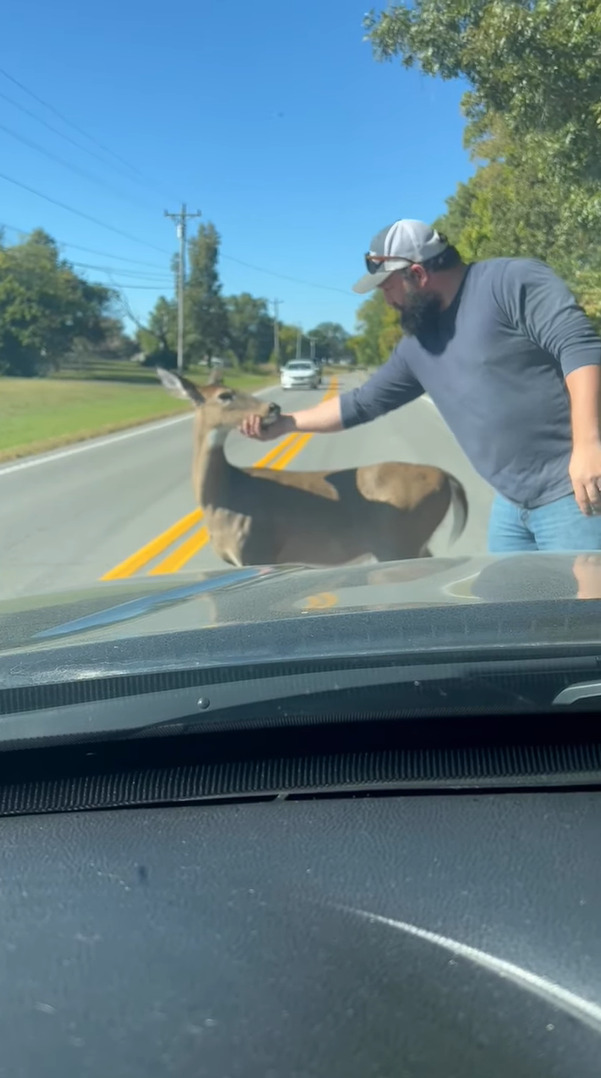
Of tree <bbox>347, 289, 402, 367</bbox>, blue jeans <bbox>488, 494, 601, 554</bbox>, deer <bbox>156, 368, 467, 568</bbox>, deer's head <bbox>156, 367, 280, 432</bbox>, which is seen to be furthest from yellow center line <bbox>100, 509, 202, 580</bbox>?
tree <bbox>347, 289, 402, 367</bbox>

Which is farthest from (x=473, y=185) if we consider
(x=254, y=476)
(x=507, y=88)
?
(x=254, y=476)

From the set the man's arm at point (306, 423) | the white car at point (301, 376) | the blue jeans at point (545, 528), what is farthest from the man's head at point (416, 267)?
the white car at point (301, 376)

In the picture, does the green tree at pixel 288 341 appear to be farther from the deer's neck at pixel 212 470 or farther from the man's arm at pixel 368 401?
the man's arm at pixel 368 401

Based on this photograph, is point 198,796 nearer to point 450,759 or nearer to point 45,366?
point 450,759

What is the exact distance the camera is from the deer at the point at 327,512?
7859 mm

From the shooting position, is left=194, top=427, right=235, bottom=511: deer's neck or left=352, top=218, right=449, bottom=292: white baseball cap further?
left=194, top=427, right=235, bottom=511: deer's neck

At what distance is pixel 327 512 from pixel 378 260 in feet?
11.5

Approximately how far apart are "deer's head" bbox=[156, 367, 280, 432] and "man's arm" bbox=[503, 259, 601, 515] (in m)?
4.01

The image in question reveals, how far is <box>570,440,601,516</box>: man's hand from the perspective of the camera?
403cm

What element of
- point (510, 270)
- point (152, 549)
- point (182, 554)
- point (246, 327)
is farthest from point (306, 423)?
point (246, 327)

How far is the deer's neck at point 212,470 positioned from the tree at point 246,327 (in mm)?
75742

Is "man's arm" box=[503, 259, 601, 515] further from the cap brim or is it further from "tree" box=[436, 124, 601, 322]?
"tree" box=[436, 124, 601, 322]

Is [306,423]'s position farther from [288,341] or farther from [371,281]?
[288,341]

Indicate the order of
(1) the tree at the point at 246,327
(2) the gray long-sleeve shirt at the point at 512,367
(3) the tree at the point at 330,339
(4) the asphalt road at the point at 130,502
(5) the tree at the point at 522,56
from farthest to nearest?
1. (3) the tree at the point at 330,339
2. (1) the tree at the point at 246,327
3. (5) the tree at the point at 522,56
4. (4) the asphalt road at the point at 130,502
5. (2) the gray long-sleeve shirt at the point at 512,367
